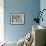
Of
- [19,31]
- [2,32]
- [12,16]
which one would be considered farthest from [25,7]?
[2,32]

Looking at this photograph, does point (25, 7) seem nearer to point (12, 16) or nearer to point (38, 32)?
point (12, 16)

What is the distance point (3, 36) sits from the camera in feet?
18.4

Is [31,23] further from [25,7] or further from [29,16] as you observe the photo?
[25,7]

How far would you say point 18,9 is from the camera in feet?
18.4

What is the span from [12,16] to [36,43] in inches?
120

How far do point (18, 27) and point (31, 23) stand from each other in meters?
0.58

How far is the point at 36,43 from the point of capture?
9.03 ft

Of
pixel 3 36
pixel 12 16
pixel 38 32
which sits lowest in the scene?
pixel 3 36

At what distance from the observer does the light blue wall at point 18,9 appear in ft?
18.3

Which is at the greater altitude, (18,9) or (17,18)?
(18,9)

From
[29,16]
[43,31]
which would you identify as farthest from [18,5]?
[43,31]

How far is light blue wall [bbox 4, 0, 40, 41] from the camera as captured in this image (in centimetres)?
559

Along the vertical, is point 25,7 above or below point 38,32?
above

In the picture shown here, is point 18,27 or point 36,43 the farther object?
point 18,27
